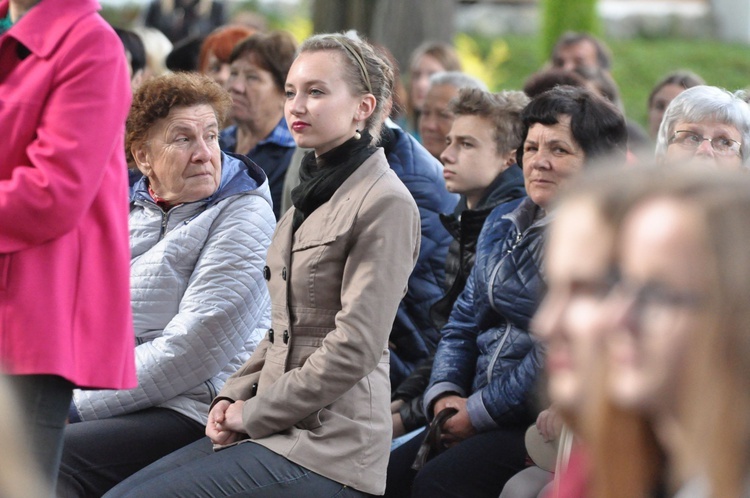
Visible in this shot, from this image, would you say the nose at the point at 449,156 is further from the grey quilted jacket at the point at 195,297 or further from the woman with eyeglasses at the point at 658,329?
the woman with eyeglasses at the point at 658,329

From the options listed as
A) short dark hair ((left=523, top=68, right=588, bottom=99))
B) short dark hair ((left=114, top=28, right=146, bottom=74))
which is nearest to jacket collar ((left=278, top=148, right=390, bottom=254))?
short dark hair ((left=523, top=68, right=588, bottom=99))

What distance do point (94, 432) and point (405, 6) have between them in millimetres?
7990

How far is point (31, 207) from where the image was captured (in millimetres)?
2354

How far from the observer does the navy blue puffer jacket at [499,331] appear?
3.33m

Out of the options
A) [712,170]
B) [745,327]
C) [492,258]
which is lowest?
[492,258]

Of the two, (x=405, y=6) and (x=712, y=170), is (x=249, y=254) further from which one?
(x=405, y=6)

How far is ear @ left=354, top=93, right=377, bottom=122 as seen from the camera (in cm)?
336

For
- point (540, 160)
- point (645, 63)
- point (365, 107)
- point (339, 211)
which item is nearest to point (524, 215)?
point (540, 160)

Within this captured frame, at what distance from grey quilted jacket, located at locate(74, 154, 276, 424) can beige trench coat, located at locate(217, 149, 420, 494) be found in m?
0.39

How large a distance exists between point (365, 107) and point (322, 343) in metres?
0.81

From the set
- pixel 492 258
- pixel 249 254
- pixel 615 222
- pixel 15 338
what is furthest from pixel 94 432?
pixel 615 222

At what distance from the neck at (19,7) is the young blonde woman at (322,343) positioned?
994 mm

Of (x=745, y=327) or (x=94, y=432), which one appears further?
(x=94, y=432)

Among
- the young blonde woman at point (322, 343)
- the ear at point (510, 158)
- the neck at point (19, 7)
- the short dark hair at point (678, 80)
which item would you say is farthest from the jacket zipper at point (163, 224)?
the short dark hair at point (678, 80)
